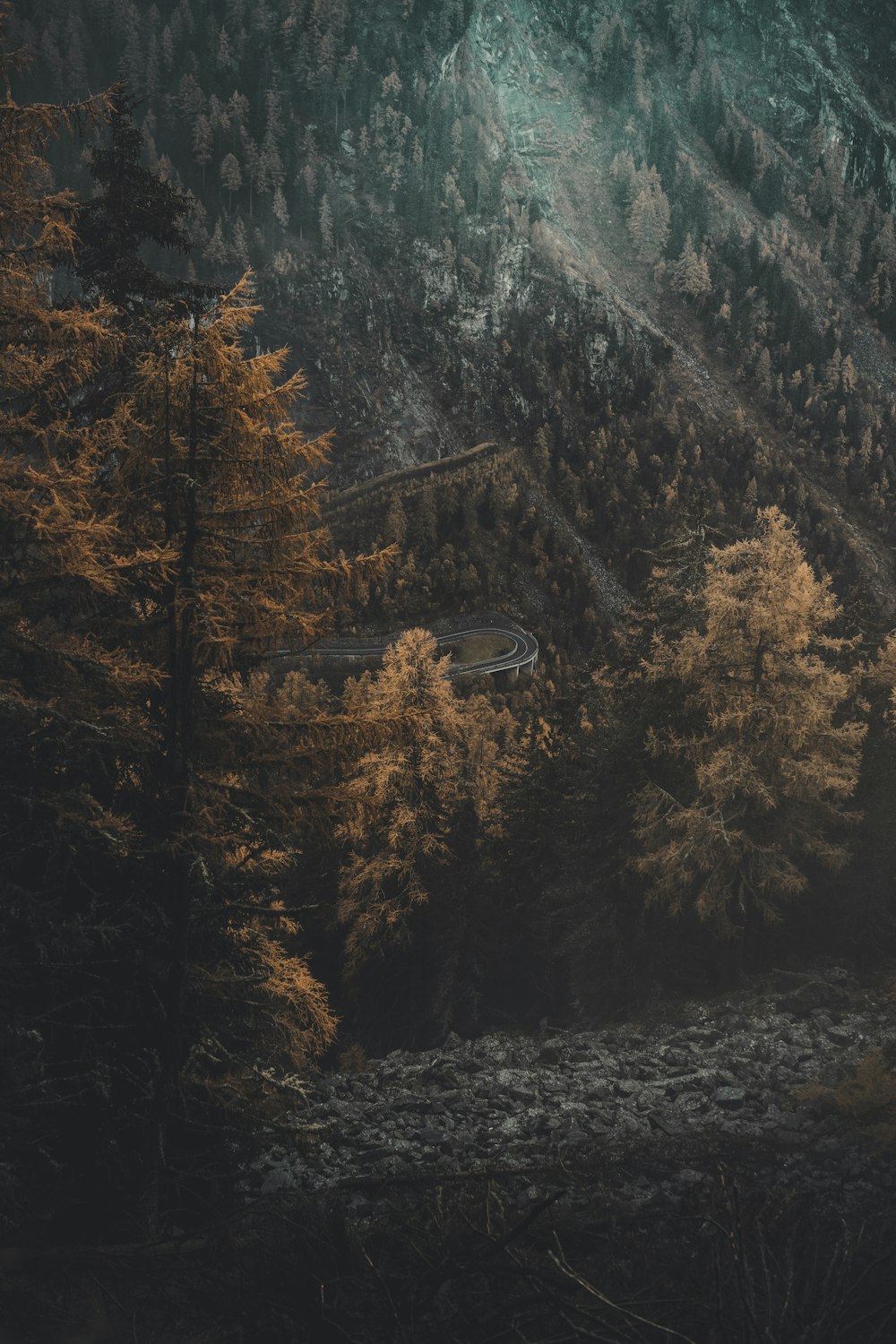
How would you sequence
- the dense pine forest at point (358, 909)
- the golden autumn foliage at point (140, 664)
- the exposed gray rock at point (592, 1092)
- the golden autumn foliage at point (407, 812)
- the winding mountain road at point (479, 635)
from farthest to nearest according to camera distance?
the winding mountain road at point (479, 635) < the golden autumn foliage at point (407, 812) < the exposed gray rock at point (592, 1092) < the golden autumn foliage at point (140, 664) < the dense pine forest at point (358, 909)

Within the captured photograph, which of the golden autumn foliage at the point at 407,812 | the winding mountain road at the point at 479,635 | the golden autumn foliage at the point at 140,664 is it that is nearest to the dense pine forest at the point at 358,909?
the golden autumn foliage at the point at 140,664

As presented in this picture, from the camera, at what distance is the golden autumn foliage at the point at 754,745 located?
1727cm

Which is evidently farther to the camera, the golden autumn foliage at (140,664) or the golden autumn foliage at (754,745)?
the golden autumn foliage at (754,745)

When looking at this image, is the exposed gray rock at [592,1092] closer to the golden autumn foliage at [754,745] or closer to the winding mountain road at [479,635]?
the golden autumn foliage at [754,745]

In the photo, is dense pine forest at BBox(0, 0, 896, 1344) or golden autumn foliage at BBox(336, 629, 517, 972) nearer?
dense pine forest at BBox(0, 0, 896, 1344)

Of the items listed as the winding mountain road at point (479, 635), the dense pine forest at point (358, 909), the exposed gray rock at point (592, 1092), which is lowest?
the exposed gray rock at point (592, 1092)

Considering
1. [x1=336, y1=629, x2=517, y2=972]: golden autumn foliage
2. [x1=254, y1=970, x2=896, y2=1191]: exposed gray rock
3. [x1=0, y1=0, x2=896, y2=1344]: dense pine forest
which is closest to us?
[x1=0, y1=0, x2=896, y2=1344]: dense pine forest

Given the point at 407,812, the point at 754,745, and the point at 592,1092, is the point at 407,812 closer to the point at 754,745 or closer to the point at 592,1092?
the point at 754,745

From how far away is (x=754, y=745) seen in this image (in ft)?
58.4

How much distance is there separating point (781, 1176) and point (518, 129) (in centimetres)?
20422

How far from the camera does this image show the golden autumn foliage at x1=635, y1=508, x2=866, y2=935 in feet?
56.6

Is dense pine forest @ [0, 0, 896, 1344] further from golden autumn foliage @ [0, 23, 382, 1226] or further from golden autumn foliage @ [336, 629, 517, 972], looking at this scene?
golden autumn foliage @ [336, 629, 517, 972]

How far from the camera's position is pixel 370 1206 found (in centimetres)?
746

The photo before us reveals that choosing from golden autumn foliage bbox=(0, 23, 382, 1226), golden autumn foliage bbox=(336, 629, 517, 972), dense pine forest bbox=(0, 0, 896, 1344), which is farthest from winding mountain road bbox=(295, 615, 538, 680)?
golden autumn foliage bbox=(0, 23, 382, 1226)
